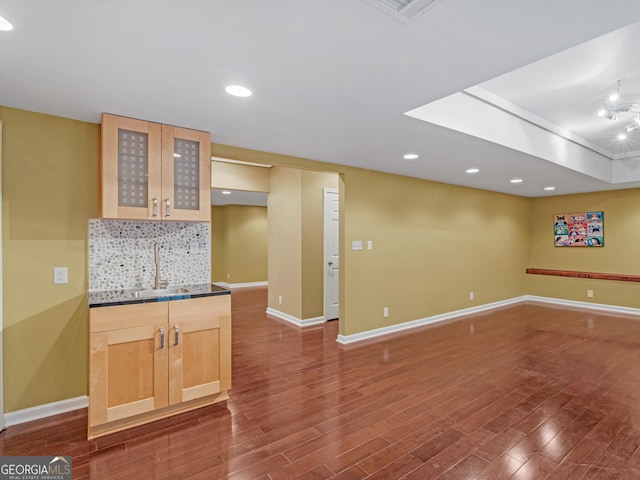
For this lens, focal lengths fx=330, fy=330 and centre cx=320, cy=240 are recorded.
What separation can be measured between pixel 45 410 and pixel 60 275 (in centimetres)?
105

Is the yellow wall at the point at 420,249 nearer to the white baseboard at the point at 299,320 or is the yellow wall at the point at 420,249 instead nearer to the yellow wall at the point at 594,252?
the yellow wall at the point at 594,252

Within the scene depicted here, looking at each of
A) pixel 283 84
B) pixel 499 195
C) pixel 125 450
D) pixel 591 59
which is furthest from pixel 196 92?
pixel 499 195

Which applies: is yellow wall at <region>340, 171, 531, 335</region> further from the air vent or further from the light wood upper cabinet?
the air vent

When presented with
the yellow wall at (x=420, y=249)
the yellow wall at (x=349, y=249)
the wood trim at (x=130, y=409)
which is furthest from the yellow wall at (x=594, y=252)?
the wood trim at (x=130, y=409)

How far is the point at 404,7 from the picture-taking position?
4.63ft

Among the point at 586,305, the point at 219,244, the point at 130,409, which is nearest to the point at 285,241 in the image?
the point at 130,409

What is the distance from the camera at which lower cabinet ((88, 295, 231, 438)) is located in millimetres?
2295

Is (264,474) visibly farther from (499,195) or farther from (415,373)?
Answer: (499,195)

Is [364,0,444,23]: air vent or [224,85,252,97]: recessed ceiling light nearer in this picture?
[364,0,444,23]: air vent

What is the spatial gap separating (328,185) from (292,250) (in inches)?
49.1

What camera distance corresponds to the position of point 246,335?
4.77m

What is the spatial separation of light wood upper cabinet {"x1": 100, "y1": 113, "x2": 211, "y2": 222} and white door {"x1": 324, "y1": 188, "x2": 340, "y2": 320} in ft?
8.96

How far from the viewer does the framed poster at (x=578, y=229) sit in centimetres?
655

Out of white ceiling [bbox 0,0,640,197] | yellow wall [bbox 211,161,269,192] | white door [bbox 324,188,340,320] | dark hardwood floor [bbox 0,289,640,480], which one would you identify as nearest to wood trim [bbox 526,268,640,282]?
dark hardwood floor [bbox 0,289,640,480]
